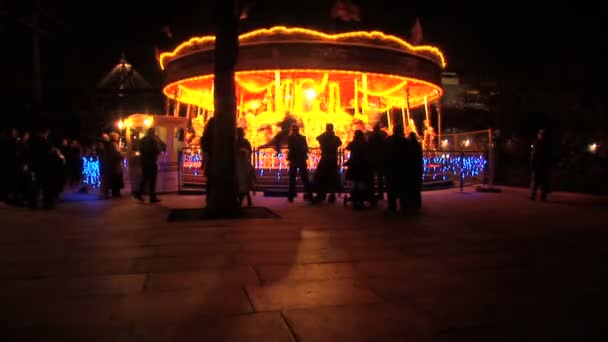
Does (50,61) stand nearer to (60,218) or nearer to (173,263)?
(60,218)

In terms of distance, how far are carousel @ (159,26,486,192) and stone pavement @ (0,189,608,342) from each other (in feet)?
23.4

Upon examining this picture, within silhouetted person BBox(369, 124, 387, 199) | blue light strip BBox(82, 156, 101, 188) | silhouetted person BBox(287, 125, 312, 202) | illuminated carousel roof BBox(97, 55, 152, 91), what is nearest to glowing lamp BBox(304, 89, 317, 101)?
blue light strip BBox(82, 156, 101, 188)

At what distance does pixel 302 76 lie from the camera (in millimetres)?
19219

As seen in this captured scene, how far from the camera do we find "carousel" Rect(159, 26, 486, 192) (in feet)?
53.5

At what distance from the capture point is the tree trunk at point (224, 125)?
28.7 ft

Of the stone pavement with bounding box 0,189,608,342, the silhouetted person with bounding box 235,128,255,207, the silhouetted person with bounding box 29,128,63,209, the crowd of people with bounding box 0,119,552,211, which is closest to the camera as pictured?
the stone pavement with bounding box 0,189,608,342

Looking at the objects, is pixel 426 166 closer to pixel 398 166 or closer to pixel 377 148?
pixel 377 148

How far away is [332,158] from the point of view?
36.9 ft

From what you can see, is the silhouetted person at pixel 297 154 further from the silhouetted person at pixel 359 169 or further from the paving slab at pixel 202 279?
the paving slab at pixel 202 279

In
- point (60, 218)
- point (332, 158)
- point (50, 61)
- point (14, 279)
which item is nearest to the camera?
point (14, 279)

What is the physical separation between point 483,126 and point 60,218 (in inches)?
1381

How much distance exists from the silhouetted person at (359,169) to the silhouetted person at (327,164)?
0.87 meters

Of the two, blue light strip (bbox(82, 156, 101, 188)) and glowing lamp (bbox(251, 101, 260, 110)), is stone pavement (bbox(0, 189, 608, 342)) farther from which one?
glowing lamp (bbox(251, 101, 260, 110))

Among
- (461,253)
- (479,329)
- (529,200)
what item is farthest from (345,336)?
(529,200)
